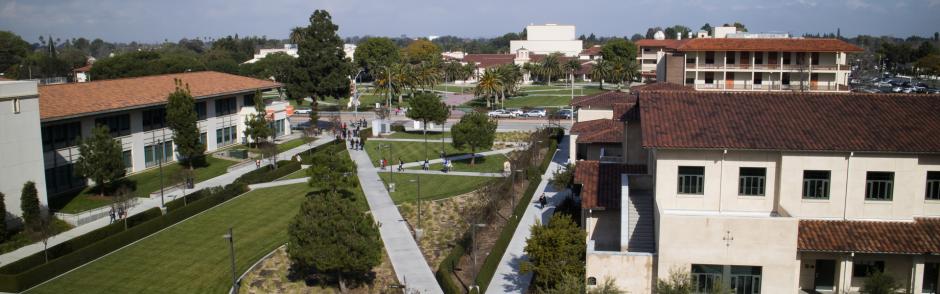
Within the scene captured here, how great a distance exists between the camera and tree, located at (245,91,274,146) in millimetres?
67812

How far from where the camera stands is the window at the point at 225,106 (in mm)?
71000

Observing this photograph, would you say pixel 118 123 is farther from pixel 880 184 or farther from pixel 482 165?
pixel 880 184

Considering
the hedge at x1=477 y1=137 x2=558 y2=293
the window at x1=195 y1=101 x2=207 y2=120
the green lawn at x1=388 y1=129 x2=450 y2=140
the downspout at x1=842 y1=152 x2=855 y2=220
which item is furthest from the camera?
the green lawn at x1=388 y1=129 x2=450 y2=140

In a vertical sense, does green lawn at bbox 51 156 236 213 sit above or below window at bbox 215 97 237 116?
below

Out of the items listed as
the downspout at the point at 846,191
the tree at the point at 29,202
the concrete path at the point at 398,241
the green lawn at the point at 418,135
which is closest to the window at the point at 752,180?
the downspout at the point at 846,191

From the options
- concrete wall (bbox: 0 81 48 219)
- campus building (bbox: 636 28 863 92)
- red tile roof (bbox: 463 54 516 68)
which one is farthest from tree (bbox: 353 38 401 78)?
concrete wall (bbox: 0 81 48 219)

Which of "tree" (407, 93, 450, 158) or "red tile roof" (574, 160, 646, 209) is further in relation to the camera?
"tree" (407, 93, 450, 158)

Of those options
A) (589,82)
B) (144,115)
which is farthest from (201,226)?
(589,82)

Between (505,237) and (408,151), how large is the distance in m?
31.7

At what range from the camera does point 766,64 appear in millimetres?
88875

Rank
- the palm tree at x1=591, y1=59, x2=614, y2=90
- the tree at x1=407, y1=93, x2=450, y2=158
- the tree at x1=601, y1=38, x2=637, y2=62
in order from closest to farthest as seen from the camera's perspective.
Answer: the tree at x1=407, y1=93, x2=450, y2=158 < the palm tree at x1=591, y1=59, x2=614, y2=90 < the tree at x1=601, y1=38, x2=637, y2=62

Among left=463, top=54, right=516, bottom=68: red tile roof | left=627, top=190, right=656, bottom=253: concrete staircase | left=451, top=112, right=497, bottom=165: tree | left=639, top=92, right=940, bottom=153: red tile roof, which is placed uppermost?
left=463, top=54, right=516, bottom=68: red tile roof

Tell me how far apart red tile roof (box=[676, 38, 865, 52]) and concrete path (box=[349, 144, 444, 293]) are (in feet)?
151

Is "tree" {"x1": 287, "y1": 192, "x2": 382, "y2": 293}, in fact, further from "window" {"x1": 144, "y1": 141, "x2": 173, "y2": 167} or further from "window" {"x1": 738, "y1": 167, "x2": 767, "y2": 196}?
"window" {"x1": 144, "y1": 141, "x2": 173, "y2": 167}
